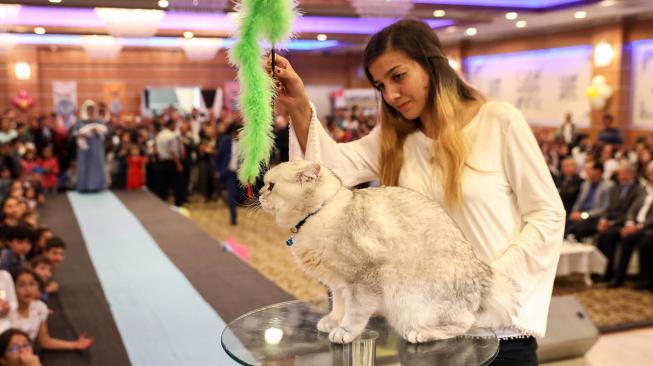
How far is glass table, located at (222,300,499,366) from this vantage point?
92 cm

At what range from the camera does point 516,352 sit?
1248 mm

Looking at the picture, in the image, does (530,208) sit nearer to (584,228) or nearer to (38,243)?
(38,243)

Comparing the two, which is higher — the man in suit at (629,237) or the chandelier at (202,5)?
the chandelier at (202,5)

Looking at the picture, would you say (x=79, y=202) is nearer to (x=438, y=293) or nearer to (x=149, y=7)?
(x=149, y=7)

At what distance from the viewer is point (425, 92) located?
1.17 m

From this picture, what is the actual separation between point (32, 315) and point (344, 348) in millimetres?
2550

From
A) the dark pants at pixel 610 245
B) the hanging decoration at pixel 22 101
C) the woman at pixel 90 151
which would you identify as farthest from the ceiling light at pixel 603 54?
the hanging decoration at pixel 22 101

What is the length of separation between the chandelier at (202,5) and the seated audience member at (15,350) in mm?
3784

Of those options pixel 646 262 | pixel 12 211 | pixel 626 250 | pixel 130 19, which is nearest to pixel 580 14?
pixel 626 250

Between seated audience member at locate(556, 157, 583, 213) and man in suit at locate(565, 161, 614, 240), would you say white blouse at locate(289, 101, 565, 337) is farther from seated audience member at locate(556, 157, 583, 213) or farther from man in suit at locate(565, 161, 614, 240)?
seated audience member at locate(556, 157, 583, 213)

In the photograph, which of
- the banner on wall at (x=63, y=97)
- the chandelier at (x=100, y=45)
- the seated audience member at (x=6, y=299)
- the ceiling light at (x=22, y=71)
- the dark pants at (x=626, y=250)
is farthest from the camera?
the banner on wall at (x=63, y=97)

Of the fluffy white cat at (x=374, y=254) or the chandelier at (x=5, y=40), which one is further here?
the chandelier at (x=5, y=40)

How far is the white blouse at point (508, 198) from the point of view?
3.73 ft

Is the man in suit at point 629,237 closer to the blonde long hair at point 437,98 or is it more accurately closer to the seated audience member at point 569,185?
the seated audience member at point 569,185
